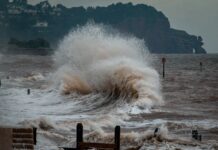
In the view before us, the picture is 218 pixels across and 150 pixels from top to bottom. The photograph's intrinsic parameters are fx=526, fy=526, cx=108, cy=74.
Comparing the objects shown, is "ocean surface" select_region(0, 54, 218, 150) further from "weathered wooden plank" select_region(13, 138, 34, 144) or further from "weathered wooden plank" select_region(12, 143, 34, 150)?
"weathered wooden plank" select_region(12, 143, 34, 150)

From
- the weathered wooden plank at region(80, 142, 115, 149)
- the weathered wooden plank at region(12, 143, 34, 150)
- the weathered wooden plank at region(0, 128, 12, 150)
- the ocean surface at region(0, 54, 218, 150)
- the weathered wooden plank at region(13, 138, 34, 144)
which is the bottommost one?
the ocean surface at region(0, 54, 218, 150)

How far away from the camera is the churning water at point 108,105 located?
1461cm

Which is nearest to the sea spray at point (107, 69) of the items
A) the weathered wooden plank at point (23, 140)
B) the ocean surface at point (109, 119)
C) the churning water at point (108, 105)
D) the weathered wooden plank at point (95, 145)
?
the churning water at point (108, 105)

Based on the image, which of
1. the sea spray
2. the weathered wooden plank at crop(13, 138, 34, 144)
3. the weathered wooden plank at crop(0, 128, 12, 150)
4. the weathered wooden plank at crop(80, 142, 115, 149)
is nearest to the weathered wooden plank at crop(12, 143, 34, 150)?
the weathered wooden plank at crop(13, 138, 34, 144)

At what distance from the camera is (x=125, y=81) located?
2900 centimetres

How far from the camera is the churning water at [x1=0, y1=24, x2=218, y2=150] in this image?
1461 centimetres

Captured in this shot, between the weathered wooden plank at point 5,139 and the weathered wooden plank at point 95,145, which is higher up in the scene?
the weathered wooden plank at point 5,139

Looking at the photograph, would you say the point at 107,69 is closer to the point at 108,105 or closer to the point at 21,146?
the point at 108,105

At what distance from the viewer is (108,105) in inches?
988

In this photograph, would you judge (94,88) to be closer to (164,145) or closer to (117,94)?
(117,94)

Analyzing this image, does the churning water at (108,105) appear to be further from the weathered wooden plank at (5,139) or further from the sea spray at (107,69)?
the weathered wooden plank at (5,139)

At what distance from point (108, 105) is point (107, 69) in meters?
7.35

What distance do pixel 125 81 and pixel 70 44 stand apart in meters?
16.8

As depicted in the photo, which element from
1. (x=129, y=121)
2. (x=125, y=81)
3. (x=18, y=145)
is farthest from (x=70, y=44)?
(x=18, y=145)
